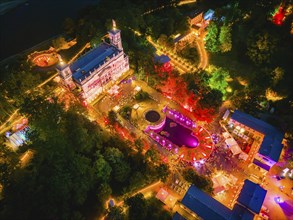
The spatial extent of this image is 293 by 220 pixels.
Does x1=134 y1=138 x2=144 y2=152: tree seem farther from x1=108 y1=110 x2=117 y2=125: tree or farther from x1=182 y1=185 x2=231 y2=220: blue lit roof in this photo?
x1=182 y1=185 x2=231 y2=220: blue lit roof

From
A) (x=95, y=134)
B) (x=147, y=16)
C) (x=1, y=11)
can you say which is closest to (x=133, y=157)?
(x=95, y=134)

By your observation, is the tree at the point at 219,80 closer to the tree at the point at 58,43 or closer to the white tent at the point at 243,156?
the white tent at the point at 243,156

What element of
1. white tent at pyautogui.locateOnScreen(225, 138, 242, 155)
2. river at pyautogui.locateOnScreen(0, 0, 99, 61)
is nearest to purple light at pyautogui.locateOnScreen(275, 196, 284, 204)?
white tent at pyautogui.locateOnScreen(225, 138, 242, 155)

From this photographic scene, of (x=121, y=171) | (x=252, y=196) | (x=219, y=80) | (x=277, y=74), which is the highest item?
(x=277, y=74)

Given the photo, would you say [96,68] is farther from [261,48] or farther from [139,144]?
[261,48]

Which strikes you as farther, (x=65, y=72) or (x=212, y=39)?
(x=212, y=39)

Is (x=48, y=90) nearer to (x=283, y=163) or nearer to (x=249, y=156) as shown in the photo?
(x=249, y=156)

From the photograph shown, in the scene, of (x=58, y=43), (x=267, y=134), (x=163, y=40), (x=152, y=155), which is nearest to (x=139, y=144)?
(x=152, y=155)
